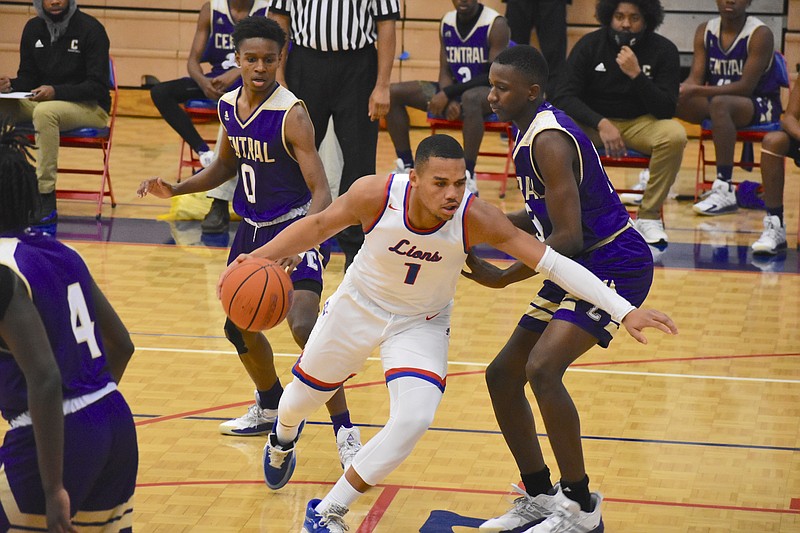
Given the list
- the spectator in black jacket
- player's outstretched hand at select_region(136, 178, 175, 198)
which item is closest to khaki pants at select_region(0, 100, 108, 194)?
the spectator in black jacket

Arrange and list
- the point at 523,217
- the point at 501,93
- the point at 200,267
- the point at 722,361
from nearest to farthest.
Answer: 1. the point at 501,93
2. the point at 523,217
3. the point at 722,361
4. the point at 200,267

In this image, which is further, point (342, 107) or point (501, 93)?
point (342, 107)

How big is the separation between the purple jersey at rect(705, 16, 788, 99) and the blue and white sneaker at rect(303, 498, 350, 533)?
23.5ft

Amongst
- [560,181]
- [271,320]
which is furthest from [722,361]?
[271,320]

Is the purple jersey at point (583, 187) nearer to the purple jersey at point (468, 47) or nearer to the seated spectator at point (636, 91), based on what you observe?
the seated spectator at point (636, 91)

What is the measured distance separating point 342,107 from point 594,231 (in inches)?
146

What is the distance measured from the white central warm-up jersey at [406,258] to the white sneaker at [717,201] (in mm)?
6506

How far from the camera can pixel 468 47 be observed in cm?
1035

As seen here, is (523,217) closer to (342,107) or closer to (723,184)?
(342,107)

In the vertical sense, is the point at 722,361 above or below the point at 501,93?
below

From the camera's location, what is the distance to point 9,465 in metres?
2.97

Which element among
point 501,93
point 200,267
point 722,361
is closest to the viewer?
point 501,93

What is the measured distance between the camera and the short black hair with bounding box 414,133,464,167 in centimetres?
394

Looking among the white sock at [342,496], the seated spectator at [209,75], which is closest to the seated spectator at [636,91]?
the seated spectator at [209,75]
